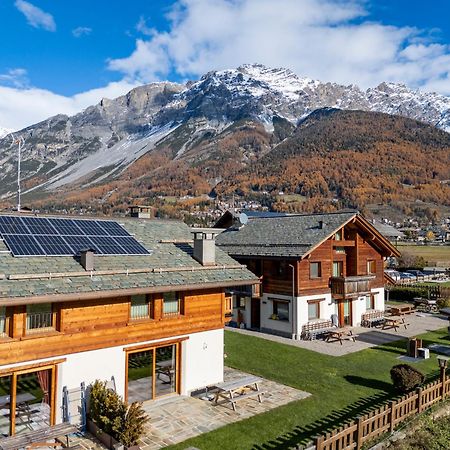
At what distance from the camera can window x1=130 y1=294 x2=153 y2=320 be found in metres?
15.6

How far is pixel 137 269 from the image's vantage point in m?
15.9

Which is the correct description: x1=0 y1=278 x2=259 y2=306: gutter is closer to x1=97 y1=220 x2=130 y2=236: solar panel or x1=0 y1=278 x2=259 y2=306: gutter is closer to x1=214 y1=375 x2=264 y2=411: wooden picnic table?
x1=214 y1=375 x2=264 y2=411: wooden picnic table

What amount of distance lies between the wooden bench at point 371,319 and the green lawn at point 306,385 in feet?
12.4

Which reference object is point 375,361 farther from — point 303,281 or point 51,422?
point 51,422

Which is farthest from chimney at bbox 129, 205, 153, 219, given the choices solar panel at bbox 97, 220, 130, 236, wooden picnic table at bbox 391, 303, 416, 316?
wooden picnic table at bbox 391, 303, 416, 316

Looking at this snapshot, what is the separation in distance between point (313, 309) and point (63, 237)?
17.8m

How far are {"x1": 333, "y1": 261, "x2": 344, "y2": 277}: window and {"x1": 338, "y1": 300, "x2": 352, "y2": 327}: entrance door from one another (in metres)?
1.88

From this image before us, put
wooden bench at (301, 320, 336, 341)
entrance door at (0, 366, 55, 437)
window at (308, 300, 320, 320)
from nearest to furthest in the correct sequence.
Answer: entrance door at (0, 366, 55, 437) < wooden bench at (301, 320, 336, 341) < window at (308, 300, 320, 320)

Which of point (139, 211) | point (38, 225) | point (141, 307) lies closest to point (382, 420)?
point (141, 307)

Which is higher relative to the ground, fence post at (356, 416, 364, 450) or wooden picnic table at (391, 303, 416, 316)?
wooden picnic table at (391, 303, 416, 316)

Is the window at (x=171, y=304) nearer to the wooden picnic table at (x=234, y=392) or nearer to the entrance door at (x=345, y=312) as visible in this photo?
the wooden picnic table at (x=234, y=392)

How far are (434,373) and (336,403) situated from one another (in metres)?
6.78

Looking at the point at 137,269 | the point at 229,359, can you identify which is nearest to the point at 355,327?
the point at 229,359

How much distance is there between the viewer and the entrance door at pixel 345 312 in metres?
30.6
